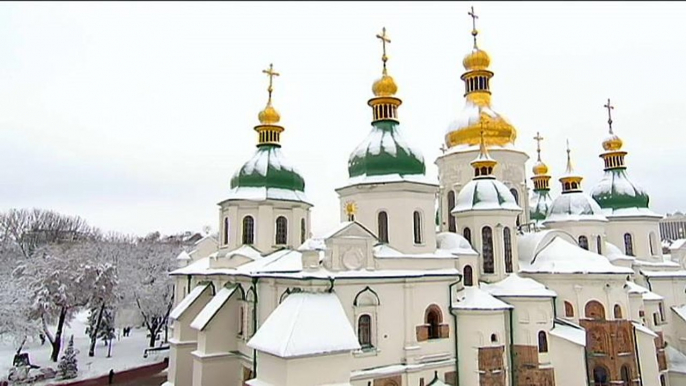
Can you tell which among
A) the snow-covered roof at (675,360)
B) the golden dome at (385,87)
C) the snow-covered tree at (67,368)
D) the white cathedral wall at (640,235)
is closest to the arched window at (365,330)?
the golden dome at (385,87)

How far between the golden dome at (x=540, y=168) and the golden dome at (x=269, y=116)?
17.8 metres

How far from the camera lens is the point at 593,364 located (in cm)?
2098

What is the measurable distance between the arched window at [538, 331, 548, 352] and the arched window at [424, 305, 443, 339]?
4.33 meters

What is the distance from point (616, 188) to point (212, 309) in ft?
87.3

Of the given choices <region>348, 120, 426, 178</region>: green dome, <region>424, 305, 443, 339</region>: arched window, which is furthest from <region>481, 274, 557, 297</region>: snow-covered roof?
<region>348, 120, 426, 178</region>: green dome

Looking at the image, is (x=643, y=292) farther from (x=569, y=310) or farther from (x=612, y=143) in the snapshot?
(x=612, y=143)

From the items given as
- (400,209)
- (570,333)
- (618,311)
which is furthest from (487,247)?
(618,311)

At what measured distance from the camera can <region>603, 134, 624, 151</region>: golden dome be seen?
32781mm

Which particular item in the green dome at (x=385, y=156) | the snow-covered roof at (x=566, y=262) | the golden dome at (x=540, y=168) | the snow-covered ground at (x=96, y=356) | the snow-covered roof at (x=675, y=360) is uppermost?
the golden dome at (x=540, y=168)

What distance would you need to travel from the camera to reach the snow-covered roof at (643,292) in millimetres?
24509

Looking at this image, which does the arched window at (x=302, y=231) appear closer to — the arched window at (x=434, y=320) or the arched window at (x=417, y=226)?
the arched window at (x=417, y=226)

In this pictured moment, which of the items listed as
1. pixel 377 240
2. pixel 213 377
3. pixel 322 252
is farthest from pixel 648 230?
pixel 213 377

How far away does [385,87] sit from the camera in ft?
70.8

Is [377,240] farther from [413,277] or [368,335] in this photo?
[368,335]
